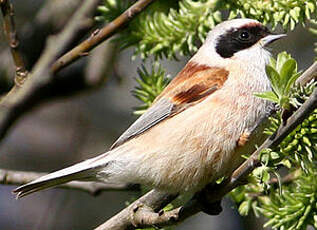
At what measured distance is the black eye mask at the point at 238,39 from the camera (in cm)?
295

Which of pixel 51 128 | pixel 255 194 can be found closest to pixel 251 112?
pixel 255 194

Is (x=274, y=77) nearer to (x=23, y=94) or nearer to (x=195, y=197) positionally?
(x=195, y=197)

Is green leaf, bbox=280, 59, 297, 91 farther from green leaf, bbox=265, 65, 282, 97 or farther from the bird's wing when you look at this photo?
the bird's wing

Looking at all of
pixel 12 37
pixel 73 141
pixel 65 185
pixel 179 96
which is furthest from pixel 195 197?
pixel 73 141

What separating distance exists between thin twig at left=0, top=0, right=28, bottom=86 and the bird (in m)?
0.50

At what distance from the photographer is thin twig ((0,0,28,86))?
9.34 feet

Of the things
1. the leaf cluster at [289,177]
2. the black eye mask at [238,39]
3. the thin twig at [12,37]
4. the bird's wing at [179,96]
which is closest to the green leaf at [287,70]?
the leaf cluster at [289,177]

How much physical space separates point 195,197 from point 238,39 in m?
0.89

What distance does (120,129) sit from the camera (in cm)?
564

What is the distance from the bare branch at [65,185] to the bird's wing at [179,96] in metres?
0.47

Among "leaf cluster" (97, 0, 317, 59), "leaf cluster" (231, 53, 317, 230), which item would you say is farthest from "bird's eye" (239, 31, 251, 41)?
"leaf cluster" (231, 53, 317, 230)

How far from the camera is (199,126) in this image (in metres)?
2.67

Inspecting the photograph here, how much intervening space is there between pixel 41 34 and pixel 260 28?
6.13 ft

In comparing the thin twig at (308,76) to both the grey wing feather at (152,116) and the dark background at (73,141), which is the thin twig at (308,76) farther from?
the dark background at (73,141)
